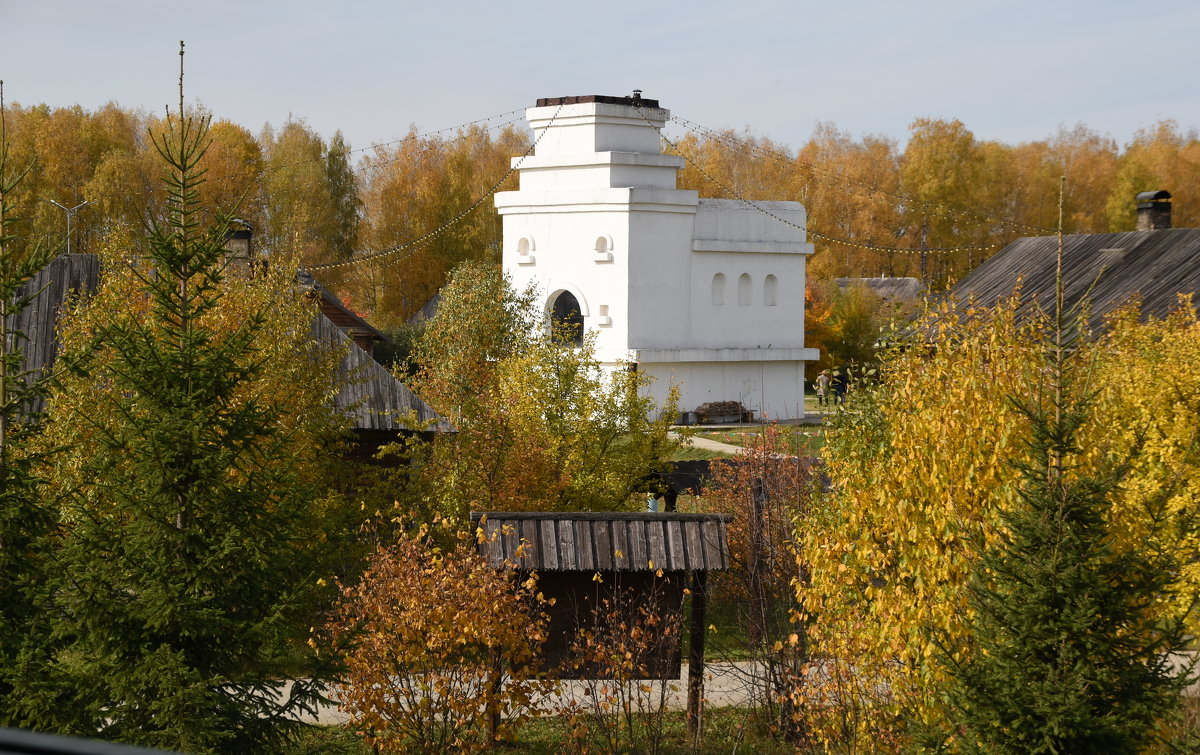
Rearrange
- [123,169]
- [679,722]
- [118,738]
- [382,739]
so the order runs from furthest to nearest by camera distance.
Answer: [123,169], [679,722], [382,739], [118,738]

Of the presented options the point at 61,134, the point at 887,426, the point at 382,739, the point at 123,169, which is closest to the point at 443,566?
the point at 382,739

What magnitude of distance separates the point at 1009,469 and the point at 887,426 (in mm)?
2254

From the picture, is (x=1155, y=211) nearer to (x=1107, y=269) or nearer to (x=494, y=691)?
(x=1107, y=269)

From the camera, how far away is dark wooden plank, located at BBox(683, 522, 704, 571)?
34.6ft

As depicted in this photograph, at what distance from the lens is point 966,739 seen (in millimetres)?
7164

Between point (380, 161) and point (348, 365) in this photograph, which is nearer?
point (348, 365)

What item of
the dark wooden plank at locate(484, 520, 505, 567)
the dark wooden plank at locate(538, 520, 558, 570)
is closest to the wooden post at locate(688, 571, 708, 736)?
the dark wooden plank at locate(538, 520, 558, 570)

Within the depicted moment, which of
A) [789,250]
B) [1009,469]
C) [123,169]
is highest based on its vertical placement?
[123,169]

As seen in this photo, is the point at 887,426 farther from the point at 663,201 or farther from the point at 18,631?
the point at 663,201

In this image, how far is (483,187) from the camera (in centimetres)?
6253

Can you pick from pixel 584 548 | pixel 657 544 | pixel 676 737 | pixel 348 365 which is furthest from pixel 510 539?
pixel 348 365

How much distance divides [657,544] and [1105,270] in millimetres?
18371

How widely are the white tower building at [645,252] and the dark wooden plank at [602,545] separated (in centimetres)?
2529

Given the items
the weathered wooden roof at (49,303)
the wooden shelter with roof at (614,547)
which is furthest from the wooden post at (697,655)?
the weathered wooden roof at (49,303)
